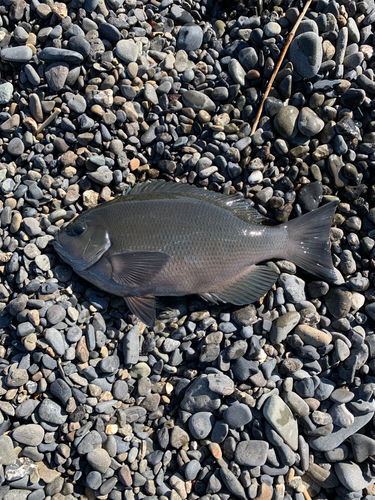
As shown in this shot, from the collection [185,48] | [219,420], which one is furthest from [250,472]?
[185,48]

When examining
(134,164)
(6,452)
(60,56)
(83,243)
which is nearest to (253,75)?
(134,164)

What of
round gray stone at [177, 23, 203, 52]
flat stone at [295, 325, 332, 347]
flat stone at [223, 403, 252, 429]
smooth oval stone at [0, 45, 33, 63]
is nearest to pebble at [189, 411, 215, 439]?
flat stone at [223, 403, 252, 429]

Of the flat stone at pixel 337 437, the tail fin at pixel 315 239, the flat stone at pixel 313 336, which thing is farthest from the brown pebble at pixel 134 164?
the flat stone at pixel 337 437

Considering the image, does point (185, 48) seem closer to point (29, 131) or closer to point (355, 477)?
point (29, 131)

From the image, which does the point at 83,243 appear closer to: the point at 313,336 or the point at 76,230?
the point at 76,230

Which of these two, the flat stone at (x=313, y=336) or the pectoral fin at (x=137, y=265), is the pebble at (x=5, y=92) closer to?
the pectoral fin at (x=137, y=265)
